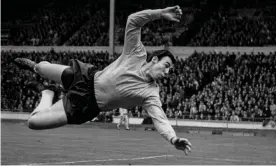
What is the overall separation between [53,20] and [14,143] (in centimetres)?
3004

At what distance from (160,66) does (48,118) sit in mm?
1734

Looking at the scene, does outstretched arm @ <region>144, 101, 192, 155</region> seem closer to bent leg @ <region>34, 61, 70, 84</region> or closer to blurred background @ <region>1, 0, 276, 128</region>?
bent leg @ <region>34, 61, 70, 84</region>

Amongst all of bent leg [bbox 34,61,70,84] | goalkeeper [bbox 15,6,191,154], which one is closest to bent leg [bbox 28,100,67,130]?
goalkeeper [bbox 15,6,191,154]

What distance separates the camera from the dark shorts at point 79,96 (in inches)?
349

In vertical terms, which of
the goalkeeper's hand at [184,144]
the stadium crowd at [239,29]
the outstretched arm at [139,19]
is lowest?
the stadium crowd at [239,29]

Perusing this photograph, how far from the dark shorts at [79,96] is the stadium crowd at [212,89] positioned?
751 inches

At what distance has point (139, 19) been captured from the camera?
336 inches

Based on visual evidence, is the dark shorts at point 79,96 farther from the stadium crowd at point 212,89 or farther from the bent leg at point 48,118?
the stadium crowd at point 212,89

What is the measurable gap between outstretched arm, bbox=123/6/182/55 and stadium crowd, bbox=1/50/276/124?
1958 centimetres

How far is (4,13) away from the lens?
5247 centimetres

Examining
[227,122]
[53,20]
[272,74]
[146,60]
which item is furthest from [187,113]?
[146,60]

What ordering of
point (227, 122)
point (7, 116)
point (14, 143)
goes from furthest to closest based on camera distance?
point (7, 116) < point (227, 122) < point (14, 143)

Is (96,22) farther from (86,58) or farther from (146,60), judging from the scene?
(146,60)

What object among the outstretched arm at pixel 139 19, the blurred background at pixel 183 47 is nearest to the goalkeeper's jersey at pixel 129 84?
the outstretched arm at pixel 139 19
